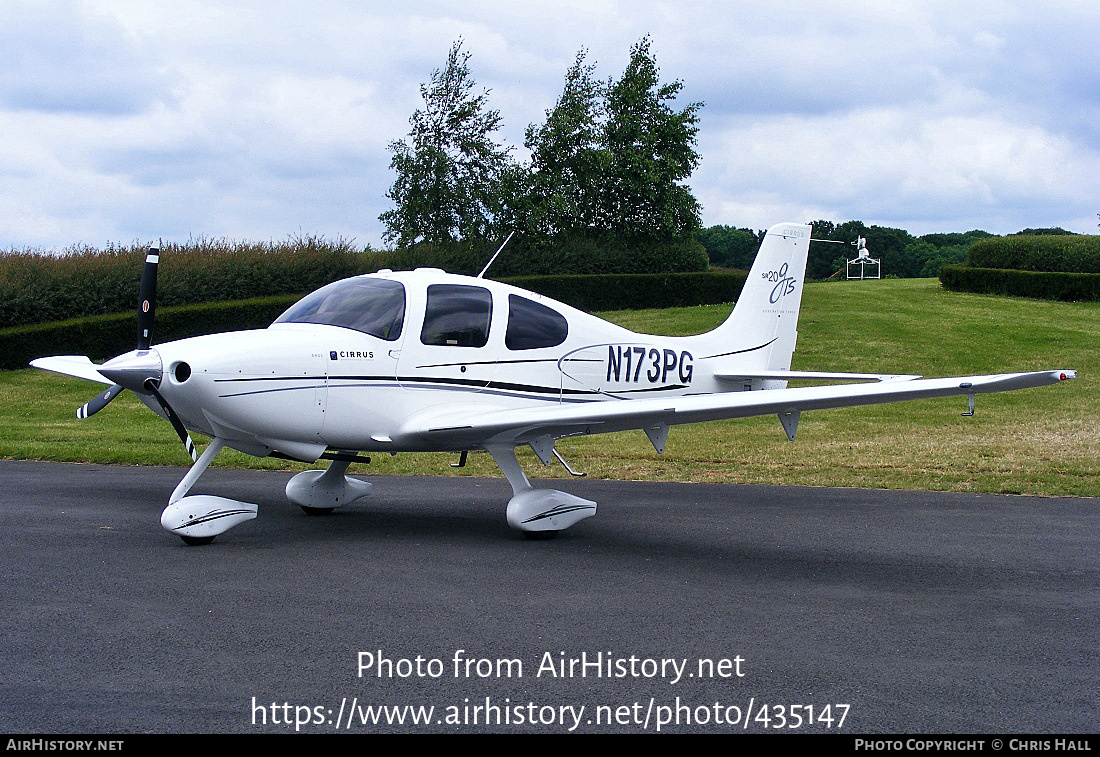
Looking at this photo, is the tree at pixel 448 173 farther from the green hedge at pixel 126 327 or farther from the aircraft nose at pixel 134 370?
the aircraft nose at pixel 134 370

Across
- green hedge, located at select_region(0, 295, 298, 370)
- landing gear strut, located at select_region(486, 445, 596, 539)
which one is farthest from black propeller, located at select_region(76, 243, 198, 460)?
green hedge, located at select_region(0, 295, 298, 370)

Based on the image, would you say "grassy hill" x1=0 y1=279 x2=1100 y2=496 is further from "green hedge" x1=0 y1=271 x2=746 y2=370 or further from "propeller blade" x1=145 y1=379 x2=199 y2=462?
"propeller blade" x1=145 y1=379 x2=199 y2=462

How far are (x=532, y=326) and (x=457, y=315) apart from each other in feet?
2.50

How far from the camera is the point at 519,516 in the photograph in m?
8.54

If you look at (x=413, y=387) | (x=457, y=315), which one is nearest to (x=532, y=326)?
(x=457, y=315)

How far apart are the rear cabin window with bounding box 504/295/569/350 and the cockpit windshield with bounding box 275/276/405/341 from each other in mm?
1035

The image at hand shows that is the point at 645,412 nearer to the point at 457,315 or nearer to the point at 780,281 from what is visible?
the point at 457,315

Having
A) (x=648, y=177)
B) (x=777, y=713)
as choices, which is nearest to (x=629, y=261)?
(x=648, y=177)

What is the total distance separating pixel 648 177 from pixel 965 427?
24.2 m

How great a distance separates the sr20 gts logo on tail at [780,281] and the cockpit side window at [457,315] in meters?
3.98

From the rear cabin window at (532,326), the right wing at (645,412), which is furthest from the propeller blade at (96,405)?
the rear cabin window at (532,326)

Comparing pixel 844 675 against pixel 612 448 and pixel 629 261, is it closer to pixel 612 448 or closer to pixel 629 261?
pixel 612 448

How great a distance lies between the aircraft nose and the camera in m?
7.58

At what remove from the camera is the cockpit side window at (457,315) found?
29.2ft
